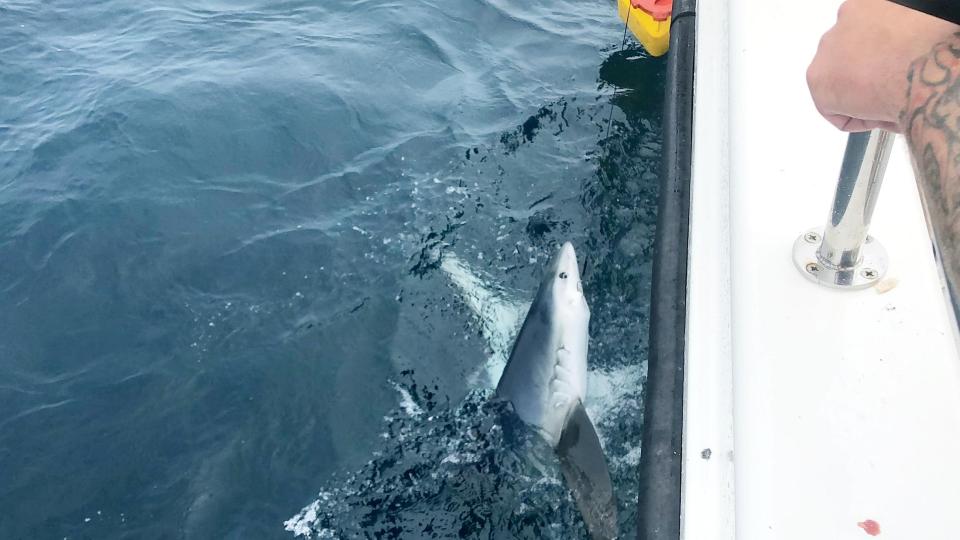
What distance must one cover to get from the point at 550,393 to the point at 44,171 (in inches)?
180

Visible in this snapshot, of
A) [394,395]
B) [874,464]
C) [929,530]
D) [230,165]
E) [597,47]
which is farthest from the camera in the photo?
[597,47]

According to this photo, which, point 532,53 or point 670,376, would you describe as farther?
point 532,53

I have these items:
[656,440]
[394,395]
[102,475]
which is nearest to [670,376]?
[656,440]

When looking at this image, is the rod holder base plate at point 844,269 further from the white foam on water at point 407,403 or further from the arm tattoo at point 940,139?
the white foam on water at point 407,403

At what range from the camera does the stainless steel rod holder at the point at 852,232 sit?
1.74m

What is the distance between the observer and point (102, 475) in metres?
3.77

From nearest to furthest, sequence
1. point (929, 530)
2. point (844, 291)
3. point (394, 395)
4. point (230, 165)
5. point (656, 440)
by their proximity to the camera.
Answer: point (929, 530), point (844, 291), point (656, 440), point (394, 395), point (230, 165)


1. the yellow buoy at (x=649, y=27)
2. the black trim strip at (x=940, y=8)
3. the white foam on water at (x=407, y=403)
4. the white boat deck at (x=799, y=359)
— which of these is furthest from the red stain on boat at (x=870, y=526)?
the yellow buoy at (x=649, y=27)

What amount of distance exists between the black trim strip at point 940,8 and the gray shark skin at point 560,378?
269 cm

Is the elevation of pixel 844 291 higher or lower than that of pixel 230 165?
higher

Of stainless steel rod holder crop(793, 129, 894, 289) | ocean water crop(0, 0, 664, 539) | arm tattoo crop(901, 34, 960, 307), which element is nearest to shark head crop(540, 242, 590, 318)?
ocean water crop(0, 0, 664, 539)

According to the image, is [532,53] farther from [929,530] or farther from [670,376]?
[929,530]

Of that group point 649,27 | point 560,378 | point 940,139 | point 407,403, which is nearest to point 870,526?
point 940,139

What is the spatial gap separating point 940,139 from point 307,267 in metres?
4.32
